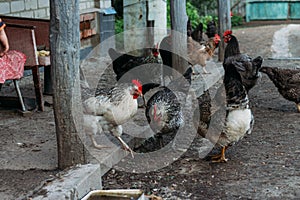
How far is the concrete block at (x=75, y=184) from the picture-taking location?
3.78 m

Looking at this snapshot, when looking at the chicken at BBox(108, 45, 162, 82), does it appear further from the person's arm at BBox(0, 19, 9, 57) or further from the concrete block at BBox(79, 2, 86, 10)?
the concrete block at BBox(79, 2, 86, 10)

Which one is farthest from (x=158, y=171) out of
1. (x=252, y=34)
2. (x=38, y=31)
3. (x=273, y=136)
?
(x=252, y=34)

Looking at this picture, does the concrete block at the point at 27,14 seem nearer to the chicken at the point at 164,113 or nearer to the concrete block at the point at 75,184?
the chicken at the point at 164,113

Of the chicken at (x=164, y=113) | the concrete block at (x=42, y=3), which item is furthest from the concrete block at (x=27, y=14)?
the chicken at (x=164, y=113)

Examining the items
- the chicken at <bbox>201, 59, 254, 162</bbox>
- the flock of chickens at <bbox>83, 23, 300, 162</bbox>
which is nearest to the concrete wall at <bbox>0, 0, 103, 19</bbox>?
the flock of chickens at <bbox>83, 23, 300, 162</bbox>

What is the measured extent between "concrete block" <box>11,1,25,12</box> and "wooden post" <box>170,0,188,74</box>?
9.56ft

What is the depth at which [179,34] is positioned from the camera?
805 centimetres

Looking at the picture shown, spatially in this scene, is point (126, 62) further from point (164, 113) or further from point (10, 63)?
point (164, 113)

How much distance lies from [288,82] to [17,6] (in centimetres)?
495

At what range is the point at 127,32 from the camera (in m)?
12.3

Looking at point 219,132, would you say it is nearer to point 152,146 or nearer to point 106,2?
point 152,146

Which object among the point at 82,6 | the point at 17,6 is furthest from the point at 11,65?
the point at 82,6

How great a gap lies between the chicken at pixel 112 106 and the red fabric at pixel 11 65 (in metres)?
1.56

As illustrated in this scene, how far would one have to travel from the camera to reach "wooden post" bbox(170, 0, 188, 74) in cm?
793
